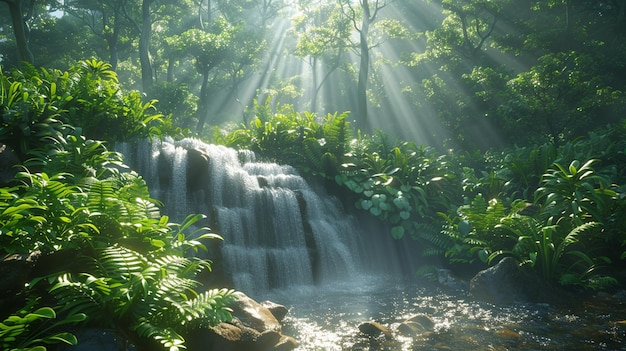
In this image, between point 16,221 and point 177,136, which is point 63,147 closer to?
point 16,221

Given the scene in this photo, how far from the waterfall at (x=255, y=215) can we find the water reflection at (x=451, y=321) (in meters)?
0.96

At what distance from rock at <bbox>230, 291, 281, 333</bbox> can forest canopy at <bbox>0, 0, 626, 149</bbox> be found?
1072 centimetres

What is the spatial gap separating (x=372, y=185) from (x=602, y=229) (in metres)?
5.47

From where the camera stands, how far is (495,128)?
2152 cm

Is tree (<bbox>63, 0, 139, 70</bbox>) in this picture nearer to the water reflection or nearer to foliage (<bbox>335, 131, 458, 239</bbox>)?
foliage (<bbox>335, 131, 458, 239</bbox>)

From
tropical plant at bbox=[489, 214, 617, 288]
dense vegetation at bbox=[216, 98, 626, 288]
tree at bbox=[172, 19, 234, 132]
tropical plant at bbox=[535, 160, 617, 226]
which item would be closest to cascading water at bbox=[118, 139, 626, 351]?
dense vegetation at bbox=[216, 98, 626, 288]

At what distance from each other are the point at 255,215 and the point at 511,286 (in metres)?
5.89

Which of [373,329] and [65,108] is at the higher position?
[65,108]

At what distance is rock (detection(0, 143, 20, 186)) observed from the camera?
5934 millimetres

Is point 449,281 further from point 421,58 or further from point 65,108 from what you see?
point 421,58

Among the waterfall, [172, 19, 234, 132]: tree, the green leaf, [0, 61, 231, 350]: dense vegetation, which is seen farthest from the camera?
[172, 19, 234, 132]: tree

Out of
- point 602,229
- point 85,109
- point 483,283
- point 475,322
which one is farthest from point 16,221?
point 602,229

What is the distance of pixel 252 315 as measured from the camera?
571cm

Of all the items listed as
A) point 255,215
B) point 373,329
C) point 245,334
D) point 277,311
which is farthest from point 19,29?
point 373,329
